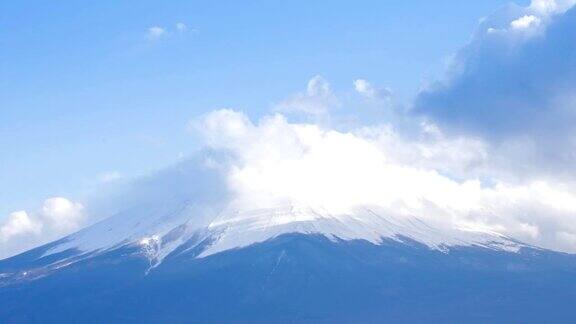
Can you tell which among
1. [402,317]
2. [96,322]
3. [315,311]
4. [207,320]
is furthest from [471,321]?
[96,322]

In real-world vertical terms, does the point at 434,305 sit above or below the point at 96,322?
above

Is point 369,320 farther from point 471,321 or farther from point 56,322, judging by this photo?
point 56,322

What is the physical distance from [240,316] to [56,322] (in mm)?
30724

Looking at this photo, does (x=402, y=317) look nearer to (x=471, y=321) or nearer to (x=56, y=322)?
(x=471, y=321)

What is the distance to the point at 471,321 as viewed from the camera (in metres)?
188

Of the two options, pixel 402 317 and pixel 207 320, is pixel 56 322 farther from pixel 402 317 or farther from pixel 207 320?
pixel 402 317

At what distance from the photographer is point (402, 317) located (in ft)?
631

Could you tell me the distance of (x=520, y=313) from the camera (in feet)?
642

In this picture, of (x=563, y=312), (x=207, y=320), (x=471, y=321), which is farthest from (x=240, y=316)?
(x=563, y=312)

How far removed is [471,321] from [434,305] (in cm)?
1235

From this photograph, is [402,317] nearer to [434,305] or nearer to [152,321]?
[434,305]

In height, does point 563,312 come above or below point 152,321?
above

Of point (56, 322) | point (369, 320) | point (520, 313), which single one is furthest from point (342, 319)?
point (56, 322)

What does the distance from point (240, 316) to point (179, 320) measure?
9.92m
